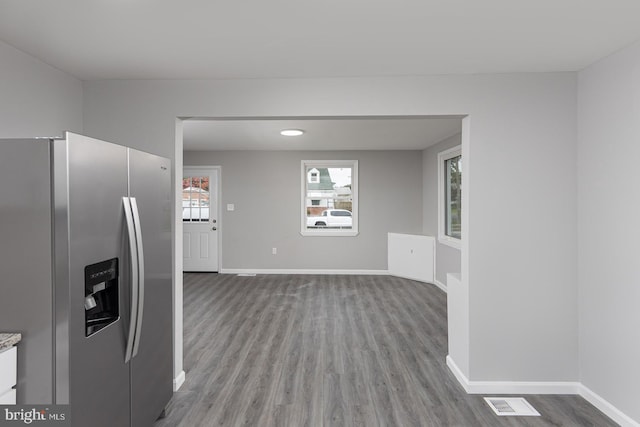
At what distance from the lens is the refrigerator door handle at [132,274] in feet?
6.34

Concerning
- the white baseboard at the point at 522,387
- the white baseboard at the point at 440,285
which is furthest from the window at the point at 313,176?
the white baseboard at the point at 522,387

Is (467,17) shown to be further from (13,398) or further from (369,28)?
(13,398)

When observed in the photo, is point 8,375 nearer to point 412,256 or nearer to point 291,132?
point 291,132

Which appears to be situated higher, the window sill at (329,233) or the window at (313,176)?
the window at (313,176)

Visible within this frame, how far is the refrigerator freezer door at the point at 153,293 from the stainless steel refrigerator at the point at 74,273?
5 centimetres

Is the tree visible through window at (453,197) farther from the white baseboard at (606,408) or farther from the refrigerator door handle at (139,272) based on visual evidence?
the refrigerator door handle at (139,272)

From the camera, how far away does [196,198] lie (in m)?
7.46

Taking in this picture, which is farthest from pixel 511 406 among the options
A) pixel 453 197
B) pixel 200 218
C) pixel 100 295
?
pixel 200 218

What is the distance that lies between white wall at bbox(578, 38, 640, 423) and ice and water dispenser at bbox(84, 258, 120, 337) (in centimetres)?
289

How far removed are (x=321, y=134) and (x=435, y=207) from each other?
2.39 metres

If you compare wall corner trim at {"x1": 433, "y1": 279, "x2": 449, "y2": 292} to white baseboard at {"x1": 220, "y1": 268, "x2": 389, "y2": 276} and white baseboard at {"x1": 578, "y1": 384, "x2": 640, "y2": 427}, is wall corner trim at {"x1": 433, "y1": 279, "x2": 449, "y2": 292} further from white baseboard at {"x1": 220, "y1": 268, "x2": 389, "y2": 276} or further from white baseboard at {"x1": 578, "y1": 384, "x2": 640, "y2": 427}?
white baseboard at {"x1": 578, "y1": 384, "x2": 640, "y2": 427}

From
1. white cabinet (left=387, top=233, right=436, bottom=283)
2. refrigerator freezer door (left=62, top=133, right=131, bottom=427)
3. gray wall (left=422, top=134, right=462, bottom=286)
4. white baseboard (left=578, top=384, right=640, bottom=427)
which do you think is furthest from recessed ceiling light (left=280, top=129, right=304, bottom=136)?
white baseboard (left=578, top=384, right=640, bottom=427)

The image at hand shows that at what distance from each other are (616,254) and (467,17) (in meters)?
1.75

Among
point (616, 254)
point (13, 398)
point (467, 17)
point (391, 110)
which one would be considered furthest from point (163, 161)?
point (616, 254)
